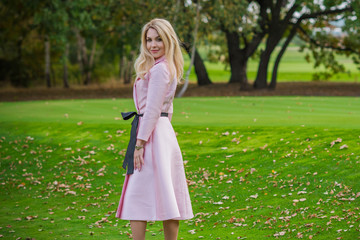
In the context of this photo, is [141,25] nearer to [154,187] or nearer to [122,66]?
[122,66]

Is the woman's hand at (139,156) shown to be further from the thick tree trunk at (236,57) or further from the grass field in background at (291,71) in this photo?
the grass field in background at (291,71)

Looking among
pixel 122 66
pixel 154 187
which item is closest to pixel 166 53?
pixel 154 187

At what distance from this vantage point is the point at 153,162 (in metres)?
5.05

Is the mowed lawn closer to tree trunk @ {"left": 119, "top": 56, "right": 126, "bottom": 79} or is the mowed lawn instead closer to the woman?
the woman

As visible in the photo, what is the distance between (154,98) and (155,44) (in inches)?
20.8

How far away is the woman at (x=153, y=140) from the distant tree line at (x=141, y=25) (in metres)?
19.0

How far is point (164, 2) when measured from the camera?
25766 mm

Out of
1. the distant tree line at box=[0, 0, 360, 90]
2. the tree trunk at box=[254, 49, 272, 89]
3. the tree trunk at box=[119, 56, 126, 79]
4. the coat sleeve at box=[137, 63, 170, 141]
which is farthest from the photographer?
the tree trunk at box=[119, 56, 126, 79]

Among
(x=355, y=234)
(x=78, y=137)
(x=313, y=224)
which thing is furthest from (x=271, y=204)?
(x=78, y=137)

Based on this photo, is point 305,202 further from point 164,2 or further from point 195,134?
point 164,2

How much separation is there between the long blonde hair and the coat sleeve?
0.34ft

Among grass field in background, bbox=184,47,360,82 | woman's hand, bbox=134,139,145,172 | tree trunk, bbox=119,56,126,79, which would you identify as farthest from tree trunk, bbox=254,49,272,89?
woman's hand, bbox=134,139,145,172

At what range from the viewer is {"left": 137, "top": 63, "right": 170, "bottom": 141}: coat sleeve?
4941 millimetres

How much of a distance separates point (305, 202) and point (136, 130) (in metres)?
4.24
